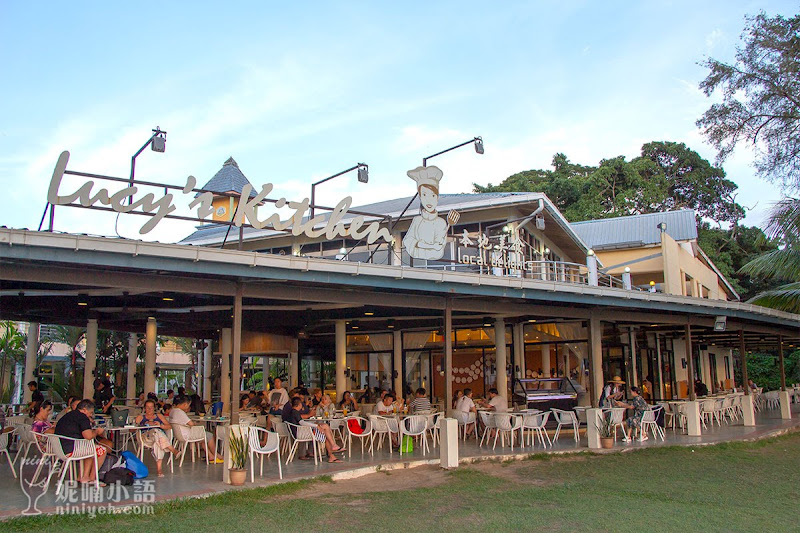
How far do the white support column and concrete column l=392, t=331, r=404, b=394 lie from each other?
365 cm

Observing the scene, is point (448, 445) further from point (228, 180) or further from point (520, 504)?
point (228, 180)

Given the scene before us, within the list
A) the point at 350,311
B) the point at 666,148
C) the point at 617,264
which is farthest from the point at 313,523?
the point at 666,148

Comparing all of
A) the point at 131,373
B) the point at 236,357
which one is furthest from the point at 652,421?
the point at 131,373

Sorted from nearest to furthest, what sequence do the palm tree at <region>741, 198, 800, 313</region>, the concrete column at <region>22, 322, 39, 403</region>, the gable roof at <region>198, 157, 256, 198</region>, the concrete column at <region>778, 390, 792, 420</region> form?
the concrete column at <region>22, 322, 39, 403</region> < the palm tree at <region>741, 198, 800, 313</region> < the concrete column at <region>778, 390, 792, 420</region> < the gable roof at <region>198, 157, 256, 198</region>

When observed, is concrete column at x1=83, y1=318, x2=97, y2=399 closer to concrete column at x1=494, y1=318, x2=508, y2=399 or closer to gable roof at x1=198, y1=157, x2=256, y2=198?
gable roof at x1=198, y1=157, x2=256, y2=198

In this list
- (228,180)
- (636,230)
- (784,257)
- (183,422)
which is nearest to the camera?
(183,422)

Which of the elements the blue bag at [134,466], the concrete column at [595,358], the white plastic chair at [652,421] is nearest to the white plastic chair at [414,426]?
the concrete column at [595,358]

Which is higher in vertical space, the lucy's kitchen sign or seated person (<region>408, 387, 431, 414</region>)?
the lucy's kitchen sign

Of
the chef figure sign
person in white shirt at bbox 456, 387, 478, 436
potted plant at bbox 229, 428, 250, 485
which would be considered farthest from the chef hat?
potted plant at bbox 229, 428, 250, 485

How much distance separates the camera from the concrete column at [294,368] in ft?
72.4

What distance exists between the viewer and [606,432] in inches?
544

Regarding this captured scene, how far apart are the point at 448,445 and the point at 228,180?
641 inches

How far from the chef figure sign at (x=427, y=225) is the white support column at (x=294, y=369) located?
381 inches

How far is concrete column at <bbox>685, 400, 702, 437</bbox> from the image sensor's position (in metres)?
15.8
